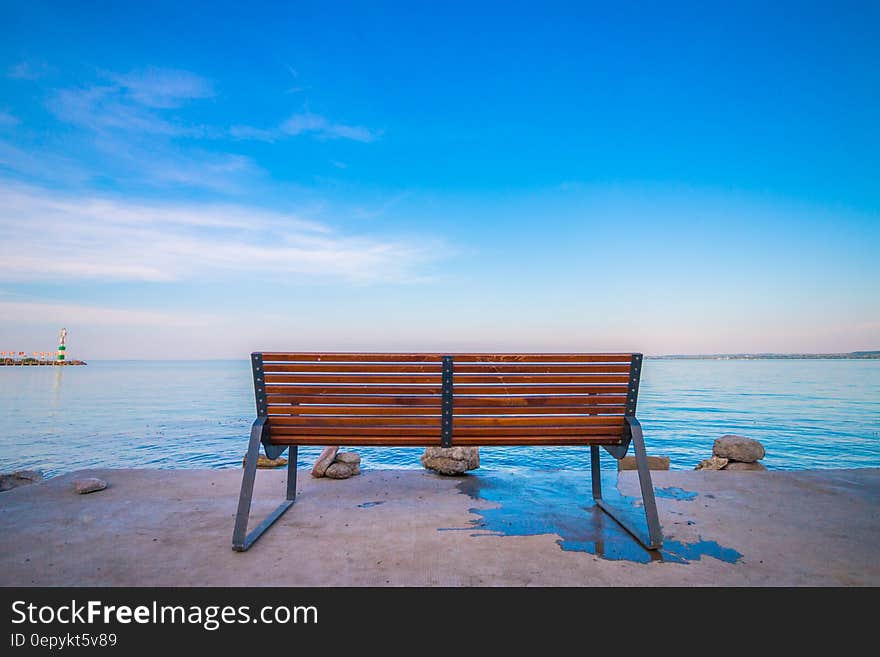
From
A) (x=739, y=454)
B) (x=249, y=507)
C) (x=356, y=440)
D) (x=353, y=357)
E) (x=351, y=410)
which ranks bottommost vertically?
(x=739, y=454)

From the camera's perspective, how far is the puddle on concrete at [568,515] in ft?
11.1

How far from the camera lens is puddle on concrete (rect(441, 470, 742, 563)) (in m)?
3.39

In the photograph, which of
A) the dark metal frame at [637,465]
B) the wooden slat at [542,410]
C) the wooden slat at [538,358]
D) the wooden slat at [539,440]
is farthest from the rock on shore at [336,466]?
the dark metal frame at [637,465]

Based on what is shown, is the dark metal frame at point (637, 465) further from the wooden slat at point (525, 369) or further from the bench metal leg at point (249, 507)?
the bench metal leg at point (249, 507)

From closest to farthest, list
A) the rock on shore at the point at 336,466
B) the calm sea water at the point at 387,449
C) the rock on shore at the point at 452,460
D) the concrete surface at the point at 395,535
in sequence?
the concrete surface at the point at 395,535, the rock on shore at the point at 336,466, the rock on shore at the point at 452,460, the calm sea water at the point at 387,449

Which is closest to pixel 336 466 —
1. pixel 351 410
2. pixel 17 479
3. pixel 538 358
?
pixel 351 410

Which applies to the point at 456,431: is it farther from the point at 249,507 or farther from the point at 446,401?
the point at 249,507

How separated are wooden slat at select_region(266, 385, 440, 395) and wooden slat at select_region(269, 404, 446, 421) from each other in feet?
0.42

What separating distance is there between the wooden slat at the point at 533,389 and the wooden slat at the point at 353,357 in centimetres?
34

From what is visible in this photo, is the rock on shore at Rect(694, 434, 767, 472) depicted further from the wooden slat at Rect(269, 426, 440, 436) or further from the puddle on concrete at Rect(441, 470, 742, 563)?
the wooden slat at Rect(269, 426, 440, 436)

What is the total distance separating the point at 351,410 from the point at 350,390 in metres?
0.18

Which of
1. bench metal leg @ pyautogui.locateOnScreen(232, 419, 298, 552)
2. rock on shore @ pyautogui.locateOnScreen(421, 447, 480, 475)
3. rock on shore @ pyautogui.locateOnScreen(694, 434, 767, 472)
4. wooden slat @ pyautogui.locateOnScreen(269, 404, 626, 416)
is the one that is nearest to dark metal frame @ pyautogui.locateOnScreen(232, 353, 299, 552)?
bench metal leg @ pyautogui.locateOnScreen(232, 419, 298, 552)

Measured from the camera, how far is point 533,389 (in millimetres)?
3807
